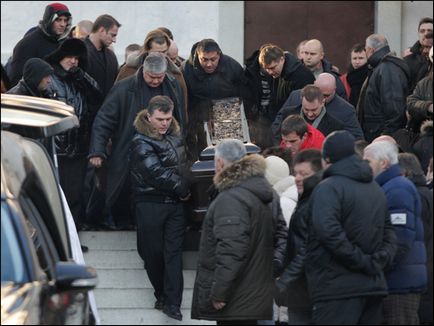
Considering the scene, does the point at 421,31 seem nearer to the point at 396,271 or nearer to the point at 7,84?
the point at 7,84

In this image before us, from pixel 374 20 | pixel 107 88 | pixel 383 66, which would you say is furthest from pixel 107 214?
pixel 374 20

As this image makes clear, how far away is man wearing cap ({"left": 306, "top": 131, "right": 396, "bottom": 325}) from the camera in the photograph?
10875mm

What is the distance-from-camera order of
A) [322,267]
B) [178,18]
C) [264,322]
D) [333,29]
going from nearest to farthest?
[322,267] < [264,322] < [178,18] < [333,29]

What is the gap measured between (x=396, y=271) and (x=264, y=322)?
1239 millimetres

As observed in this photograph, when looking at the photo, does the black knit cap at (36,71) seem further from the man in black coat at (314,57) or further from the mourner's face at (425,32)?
the mourner's face at (425,32)

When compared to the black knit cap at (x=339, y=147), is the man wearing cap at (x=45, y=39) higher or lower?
higher

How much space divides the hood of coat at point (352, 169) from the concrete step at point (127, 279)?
391 cm

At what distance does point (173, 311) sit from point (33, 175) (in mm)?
4107

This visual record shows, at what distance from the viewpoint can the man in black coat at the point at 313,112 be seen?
14.4m

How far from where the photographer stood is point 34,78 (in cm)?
1455

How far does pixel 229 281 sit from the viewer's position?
11.5 meters

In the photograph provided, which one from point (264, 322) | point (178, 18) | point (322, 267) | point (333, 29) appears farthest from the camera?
point (333, 29)

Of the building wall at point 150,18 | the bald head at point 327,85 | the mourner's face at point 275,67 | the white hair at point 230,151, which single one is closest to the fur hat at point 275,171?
the white hair at point 230,151

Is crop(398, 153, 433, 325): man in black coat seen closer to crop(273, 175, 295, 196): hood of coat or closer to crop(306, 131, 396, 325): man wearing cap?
crop(306, 131, 396, 325): man wearing cap
